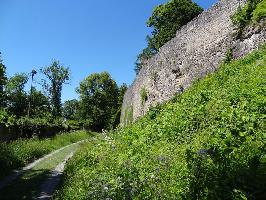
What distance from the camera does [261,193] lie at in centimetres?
491

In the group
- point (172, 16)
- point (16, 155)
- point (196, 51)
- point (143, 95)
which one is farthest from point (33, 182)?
point (172, 16)

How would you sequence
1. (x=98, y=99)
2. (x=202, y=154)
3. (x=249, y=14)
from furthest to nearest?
(x=98, y=99) < (x=249, y=14) < (x=202, y=154)

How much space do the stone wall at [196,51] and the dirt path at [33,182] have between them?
273 inches

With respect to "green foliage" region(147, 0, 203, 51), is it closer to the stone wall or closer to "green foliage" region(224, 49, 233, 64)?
the stone wall

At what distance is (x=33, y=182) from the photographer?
44.2 feet

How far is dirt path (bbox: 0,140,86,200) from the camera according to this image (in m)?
11.4

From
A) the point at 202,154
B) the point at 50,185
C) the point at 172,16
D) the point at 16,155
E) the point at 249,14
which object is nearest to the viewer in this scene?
the point at 202,154

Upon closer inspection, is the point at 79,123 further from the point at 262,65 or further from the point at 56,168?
the point at 262,65

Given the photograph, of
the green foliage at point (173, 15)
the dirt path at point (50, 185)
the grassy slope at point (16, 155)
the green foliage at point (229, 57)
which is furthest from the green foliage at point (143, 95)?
the green foliage at point (173, 15)

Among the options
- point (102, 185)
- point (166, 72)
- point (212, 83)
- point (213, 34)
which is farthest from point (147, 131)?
point (166, 72)

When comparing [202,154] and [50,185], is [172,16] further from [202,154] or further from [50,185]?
[202,154]

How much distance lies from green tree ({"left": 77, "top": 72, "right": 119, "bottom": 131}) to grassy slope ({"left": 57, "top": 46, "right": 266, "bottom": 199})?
54.3 metres

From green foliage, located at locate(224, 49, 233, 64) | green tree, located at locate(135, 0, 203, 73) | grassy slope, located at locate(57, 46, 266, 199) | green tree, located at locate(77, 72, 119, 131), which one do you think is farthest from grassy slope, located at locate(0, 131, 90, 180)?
green tree, located at locate(77, 72, 119, 131)

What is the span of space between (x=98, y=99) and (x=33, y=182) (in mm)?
55353
